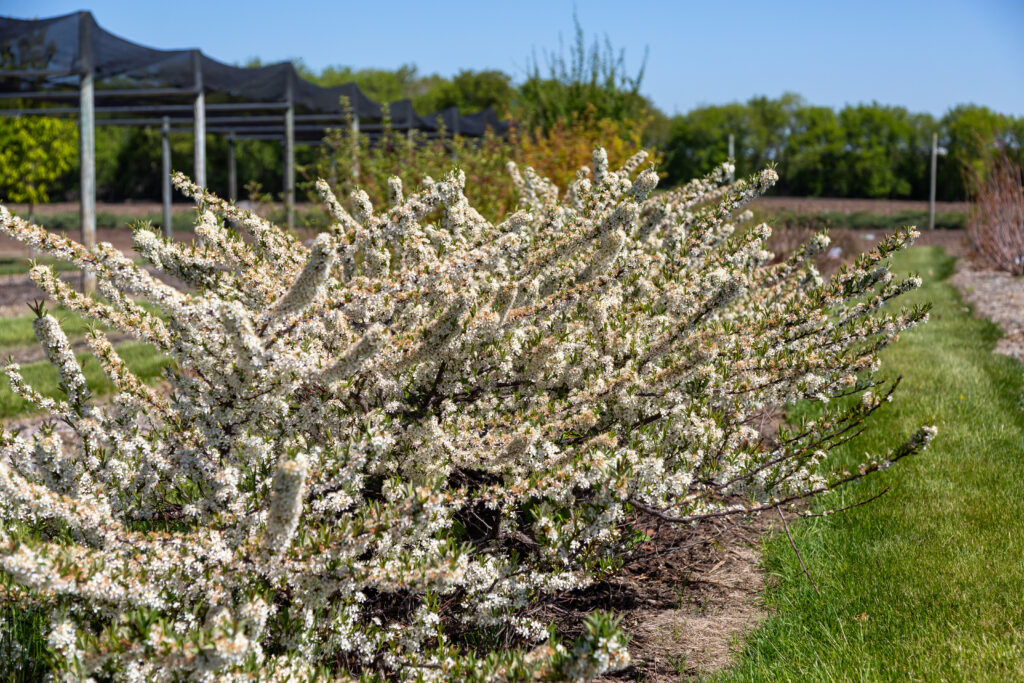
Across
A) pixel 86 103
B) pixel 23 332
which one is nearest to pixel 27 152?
pixel 86 103

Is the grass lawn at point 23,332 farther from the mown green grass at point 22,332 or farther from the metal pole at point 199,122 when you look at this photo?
the metal pole at point 199,122

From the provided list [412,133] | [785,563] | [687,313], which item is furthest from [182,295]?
[412,133]

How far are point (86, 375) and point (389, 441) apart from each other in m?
6.23

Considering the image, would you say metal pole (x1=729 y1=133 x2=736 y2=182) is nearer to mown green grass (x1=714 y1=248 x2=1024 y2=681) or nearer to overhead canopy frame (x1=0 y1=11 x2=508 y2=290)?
mown green grass (x1=714 y1=248 x2=1024 y2=681)

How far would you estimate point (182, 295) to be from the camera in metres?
2.63

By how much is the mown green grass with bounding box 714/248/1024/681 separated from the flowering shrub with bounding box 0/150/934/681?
61 cm

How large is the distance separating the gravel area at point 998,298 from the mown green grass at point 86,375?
8.93 meters

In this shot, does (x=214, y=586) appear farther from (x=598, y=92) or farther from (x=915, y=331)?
(x=598, y=92)

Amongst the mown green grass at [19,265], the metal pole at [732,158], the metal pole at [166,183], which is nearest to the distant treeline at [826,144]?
the metal pole at [732,158]

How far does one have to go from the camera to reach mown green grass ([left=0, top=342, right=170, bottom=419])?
22.6 feet

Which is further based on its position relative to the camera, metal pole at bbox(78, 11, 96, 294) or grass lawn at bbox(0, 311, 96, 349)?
metal pole at bbox(78, 11, 96, 294)

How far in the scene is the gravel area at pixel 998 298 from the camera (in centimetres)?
937

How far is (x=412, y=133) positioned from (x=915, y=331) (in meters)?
7.88

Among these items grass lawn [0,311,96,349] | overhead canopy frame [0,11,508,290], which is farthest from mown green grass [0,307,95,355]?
overhead canopy frame [0,11,508,290]
